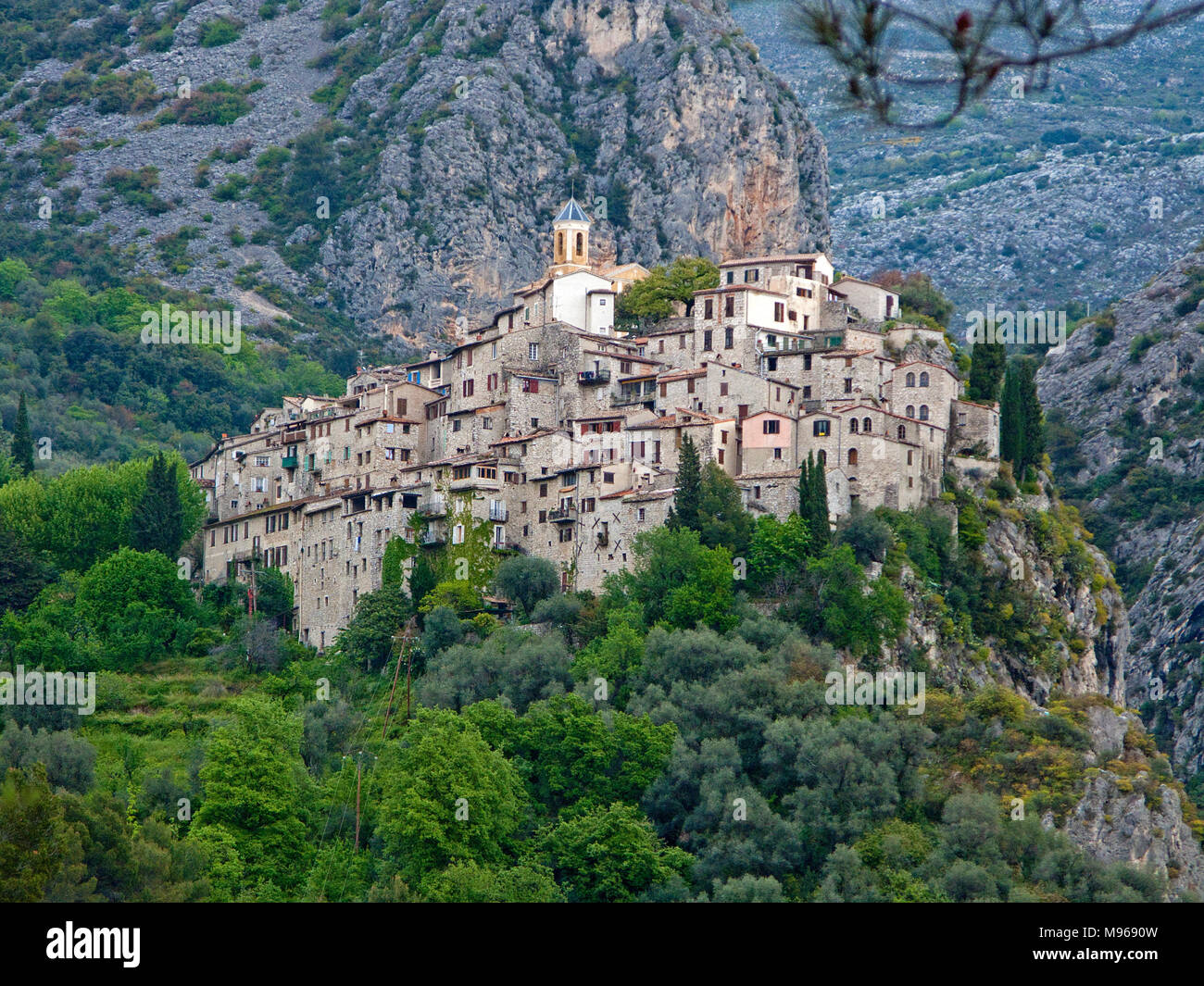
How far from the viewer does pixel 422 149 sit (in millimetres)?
151000

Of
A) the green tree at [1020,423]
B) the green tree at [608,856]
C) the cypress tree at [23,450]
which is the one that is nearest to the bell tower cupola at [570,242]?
the green tree at [1020,423]

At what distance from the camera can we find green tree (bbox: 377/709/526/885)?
62625mm

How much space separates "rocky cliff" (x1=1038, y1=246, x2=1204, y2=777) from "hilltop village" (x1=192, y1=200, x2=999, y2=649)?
79.9 ft

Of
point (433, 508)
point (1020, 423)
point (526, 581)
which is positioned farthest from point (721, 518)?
point (1020, 423)

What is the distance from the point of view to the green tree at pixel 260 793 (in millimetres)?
64312

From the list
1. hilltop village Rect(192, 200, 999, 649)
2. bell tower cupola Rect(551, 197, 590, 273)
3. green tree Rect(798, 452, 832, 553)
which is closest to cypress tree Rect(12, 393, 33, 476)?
hilltop village Rect(192, 200, 999, 649)

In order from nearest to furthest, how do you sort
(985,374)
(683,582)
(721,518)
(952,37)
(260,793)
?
(952,37), (260,793), (683,582), (721,518), (985,374)

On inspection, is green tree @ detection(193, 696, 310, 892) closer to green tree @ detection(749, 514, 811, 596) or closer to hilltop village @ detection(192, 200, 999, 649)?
hilltop village @ detection(192, 200, 999, 649)

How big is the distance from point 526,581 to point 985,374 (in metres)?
22.9

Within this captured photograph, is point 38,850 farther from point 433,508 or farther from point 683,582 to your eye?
point 433,508

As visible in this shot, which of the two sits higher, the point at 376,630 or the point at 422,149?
the point at 422,149

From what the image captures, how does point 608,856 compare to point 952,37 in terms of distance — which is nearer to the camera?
point 952,37

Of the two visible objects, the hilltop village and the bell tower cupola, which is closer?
the hilltop village
